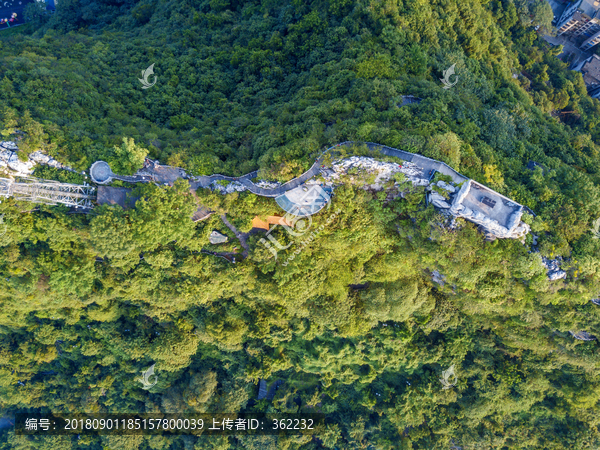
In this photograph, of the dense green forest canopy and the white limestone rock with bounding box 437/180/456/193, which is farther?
the dense green forest canopy

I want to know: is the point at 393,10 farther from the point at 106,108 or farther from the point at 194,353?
the point at 194,353

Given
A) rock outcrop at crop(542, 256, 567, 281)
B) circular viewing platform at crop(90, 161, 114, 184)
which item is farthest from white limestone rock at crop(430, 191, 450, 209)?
circular viewing platform at crop(90, 161, 114, 184)

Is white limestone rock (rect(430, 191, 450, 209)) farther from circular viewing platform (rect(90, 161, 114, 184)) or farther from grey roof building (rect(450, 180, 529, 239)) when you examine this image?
circular viewing platform (rect(90, 161, 114, 184))

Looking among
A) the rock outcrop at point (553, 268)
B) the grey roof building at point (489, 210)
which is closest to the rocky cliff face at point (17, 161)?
the grey roof building at point (489, 210)

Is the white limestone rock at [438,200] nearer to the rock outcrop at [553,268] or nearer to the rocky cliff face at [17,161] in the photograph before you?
the rock outcrop at [553,268]

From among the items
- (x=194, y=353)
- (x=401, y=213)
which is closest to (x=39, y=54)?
(x=194, y=353)

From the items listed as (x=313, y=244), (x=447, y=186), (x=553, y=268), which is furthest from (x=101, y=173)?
(x=553, y=268)
